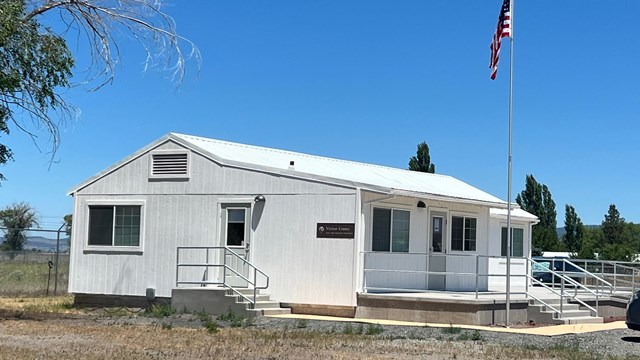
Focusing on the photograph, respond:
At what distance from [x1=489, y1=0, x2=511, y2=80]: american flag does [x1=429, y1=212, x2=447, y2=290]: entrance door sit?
17.5ft

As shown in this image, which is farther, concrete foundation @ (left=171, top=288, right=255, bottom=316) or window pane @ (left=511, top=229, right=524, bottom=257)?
window pane @ (left=511, top=229, right=524, bottom=257)

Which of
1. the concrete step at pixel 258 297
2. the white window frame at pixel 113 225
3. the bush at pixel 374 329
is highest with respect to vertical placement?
the white window frame at pixel 113 225

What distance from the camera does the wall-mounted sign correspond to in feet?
67.5

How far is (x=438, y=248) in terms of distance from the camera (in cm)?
2381

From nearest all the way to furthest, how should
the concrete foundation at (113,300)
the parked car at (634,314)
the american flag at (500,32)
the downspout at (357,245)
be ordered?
1. the parked car at (634,314)
2. the american flag at (500,32)
3. the downspout at (357,245)
4. the concrete foundation at (113,300)

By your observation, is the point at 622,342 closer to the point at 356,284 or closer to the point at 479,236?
the point at 356,284

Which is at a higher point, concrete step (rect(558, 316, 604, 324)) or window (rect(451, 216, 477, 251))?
window (rect(451, 216, 477, 251))

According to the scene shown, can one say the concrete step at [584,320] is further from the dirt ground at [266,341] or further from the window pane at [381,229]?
the window pane at [381,229]

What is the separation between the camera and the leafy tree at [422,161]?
5191 cm

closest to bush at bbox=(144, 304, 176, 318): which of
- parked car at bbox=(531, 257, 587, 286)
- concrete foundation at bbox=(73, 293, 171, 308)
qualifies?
concrete foundation at bbox=(73, 293, 171, 308)

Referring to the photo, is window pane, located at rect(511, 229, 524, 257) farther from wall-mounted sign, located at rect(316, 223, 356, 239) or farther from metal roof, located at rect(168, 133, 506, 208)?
wall-mounted sign, located at rect(316, 223, 356, 239)

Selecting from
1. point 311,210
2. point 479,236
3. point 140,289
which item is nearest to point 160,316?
point 140,289

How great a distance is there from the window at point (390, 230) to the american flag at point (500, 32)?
4515mm

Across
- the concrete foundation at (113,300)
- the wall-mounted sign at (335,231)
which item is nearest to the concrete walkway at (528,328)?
the wall-mounted sign at (335,231)
